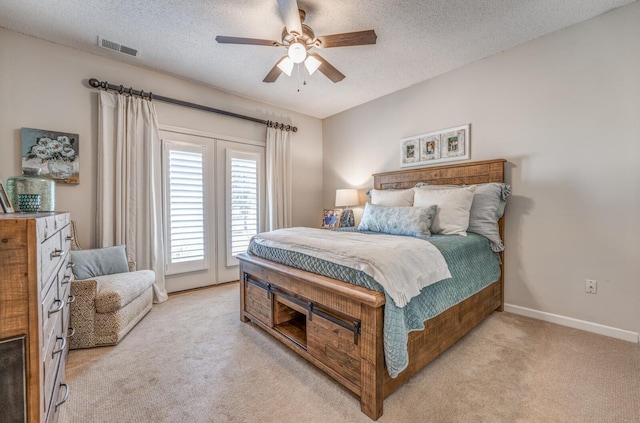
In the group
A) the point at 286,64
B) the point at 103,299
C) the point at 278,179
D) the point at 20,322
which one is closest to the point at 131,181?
the point at 103,299

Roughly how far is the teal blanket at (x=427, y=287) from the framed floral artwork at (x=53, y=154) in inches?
79.6

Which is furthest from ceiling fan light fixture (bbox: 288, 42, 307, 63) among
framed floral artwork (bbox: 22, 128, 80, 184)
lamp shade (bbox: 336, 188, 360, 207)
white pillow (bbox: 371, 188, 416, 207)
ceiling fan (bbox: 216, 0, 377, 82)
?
framed floral artwork (bbox: 22, 128, 80, 184)

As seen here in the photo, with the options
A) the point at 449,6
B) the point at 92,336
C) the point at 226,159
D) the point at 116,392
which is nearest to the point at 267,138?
the point at 226,159

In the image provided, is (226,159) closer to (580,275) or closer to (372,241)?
(372,241)

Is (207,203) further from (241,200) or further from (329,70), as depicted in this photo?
(329,70)

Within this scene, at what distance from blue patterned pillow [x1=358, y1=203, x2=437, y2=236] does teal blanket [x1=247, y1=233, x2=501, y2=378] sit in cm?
23

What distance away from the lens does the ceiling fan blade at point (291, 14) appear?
69.6 inches

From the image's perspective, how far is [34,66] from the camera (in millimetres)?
2529

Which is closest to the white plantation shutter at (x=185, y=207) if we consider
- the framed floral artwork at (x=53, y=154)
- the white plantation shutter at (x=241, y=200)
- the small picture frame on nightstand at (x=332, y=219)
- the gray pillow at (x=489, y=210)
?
the white plantation shutter at (x=241, y=200)

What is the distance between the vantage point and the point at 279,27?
7.86ft

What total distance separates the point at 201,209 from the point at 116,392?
89.2 inches

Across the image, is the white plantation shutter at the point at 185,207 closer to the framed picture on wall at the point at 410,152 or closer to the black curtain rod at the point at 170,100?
the black curtain rod at the point at 170,100

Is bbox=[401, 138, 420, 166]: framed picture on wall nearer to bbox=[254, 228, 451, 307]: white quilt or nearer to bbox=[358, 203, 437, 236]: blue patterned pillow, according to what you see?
bbox=[358, 203, 437, 236]: blue patterned pillow

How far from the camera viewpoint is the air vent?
2582mm
